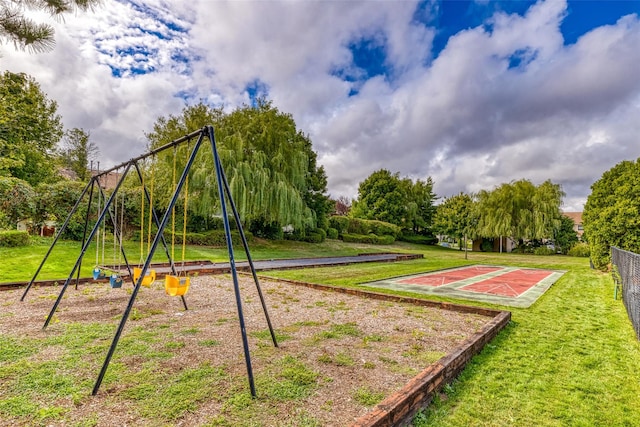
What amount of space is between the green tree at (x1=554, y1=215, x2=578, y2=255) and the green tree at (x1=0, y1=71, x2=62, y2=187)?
36.3m

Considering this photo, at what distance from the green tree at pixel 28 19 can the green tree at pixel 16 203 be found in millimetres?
10084

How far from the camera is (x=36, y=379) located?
277cm

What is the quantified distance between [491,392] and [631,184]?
10871mm

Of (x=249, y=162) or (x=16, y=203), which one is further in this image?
(x=249, y=162)

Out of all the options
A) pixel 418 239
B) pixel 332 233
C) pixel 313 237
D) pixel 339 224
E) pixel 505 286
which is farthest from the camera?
pixel 418 239

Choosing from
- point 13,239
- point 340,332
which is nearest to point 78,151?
point 13,239

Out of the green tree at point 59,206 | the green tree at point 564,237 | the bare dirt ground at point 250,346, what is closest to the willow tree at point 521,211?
the green tree at point 564,237

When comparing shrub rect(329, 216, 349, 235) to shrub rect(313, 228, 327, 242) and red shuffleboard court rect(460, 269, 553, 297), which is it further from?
red shuffleboard court rect(460, 269, 553, 297)

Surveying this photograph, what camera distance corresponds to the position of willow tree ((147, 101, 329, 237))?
50.9 feet

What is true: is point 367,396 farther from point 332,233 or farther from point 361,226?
point 361,226

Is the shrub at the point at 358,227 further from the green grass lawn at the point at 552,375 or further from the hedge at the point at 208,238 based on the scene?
the green grass lawn at the point at 552,375

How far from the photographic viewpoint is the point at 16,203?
13266mm

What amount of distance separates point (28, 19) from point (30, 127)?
15374mm

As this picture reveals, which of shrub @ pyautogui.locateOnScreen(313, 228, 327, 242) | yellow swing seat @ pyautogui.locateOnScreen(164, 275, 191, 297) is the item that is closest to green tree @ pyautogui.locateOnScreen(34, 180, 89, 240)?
yellow swing seat @ pyautogui.locateOnScreen(164, 275, 191, 297)
